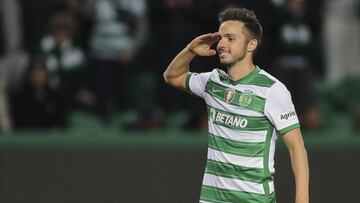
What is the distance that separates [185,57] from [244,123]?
69cm

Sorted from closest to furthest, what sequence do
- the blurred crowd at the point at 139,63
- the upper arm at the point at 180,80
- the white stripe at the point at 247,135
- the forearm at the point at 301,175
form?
the forearm at the point at 301,175 < the white stripe at the point at 247,135 < the upper arm at the point at 180,80 < the blurred crowd at the point at 139,63

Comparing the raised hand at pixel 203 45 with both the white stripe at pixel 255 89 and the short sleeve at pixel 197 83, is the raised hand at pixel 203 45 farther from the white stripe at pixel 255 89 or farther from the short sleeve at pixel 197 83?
the white stripe at pixel 255 89

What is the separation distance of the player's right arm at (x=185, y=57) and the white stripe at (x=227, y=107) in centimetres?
28

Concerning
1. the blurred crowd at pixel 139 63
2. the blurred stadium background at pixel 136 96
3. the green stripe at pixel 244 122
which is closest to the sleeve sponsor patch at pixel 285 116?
the green stripe at pixel 244 122

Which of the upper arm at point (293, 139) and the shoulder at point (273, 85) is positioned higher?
the shoulder at point (273, 85)

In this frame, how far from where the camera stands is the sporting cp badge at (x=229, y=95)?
588cm

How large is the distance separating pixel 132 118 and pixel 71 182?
1439mm

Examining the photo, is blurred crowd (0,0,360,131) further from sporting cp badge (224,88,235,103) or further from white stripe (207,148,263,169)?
white stripe (207,148,263,169)

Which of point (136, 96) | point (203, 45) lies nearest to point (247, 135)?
point (203, 45)

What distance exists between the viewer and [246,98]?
5.83 m

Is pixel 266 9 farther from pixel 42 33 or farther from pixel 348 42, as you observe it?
pixel 42 33

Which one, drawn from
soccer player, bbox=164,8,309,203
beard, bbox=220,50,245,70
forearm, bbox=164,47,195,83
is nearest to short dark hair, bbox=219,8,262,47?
soccer player, bbox=164,8,309,203

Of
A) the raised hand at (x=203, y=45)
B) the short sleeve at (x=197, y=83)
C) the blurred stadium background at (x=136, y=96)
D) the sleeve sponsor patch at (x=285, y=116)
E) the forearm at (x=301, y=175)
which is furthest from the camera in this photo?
the blurred stadium background at (x=136, y=96)

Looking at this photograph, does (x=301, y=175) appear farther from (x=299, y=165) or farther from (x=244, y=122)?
(x=244, y=122)
